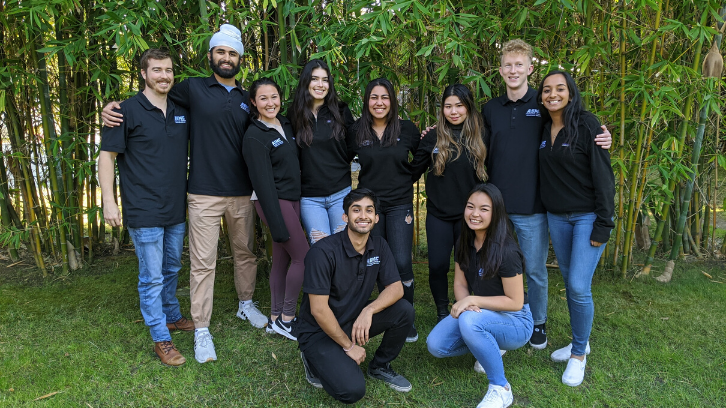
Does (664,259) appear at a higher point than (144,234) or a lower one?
lower

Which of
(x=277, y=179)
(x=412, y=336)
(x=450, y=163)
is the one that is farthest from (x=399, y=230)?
(x=277, y=179)

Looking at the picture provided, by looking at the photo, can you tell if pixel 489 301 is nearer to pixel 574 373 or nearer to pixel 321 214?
pixel 574 373

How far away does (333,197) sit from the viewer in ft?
8.39

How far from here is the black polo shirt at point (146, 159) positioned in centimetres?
223

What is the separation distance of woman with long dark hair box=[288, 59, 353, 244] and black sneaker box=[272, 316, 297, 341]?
0.47m

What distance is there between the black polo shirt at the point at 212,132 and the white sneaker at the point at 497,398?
149cm

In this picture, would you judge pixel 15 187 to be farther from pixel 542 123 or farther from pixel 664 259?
pixel 664 259

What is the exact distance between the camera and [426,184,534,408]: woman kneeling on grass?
2006 mm

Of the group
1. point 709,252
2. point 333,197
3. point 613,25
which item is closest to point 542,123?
point 613,25

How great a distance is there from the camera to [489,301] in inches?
81.5

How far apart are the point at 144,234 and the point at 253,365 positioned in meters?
0.79

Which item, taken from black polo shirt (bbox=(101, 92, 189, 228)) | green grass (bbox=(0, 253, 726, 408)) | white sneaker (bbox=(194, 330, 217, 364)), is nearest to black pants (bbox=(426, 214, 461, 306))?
green grass (bbox=(0, 253, 726, 408))

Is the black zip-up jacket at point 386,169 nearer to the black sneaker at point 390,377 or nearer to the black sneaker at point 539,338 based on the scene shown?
the black sneaker at point 390,377

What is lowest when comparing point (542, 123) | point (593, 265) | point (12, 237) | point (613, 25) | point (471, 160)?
point (12, 237)
